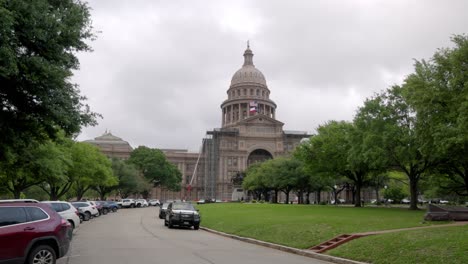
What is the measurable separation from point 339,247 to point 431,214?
9477 millimetres

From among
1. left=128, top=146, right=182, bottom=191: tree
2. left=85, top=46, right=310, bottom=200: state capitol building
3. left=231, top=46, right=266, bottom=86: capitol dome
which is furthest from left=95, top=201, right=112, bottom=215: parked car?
left=231, top=46, right=266, bottom=86: capitol dome

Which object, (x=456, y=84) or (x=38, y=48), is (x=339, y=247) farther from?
(x=456, y=84)

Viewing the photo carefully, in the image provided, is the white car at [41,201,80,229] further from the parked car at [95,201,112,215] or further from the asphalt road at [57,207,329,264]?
the parked car at [95,201,112,215]

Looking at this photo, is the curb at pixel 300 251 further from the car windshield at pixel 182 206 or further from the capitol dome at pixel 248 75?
the capitol dome at pixel 248 75

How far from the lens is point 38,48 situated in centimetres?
1337

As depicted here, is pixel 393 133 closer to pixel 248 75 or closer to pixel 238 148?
pixel 238 148

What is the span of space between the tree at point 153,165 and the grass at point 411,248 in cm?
9579

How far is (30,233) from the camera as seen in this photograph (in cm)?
1134

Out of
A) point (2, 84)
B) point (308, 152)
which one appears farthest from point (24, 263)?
point (308, 152)

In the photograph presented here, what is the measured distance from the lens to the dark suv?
10859 mm

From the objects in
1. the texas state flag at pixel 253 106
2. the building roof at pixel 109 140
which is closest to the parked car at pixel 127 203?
the texas state flag at pixel 253 106

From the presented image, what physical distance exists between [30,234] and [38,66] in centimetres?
454

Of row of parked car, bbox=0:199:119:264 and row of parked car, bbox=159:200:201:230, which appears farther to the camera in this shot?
row of parked car, bbox=159:200:201:230

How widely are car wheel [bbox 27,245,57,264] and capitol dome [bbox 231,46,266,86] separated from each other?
144 metres
